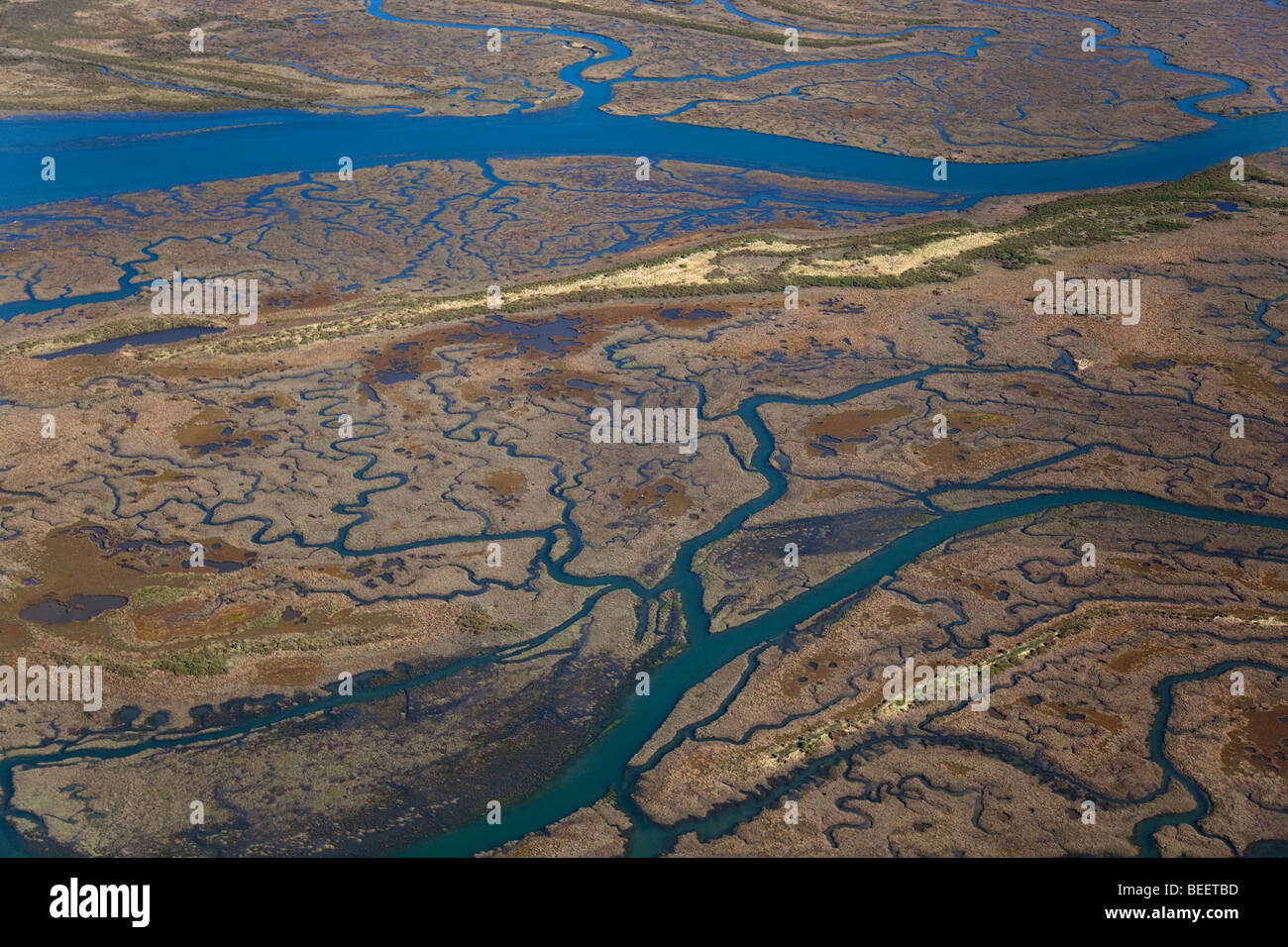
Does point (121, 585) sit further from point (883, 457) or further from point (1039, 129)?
point (1039, 129)

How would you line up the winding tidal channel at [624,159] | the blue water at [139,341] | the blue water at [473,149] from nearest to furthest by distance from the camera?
the winding tidal channel at [624,159], the blue water at [139,341], the blue water at [473,149]

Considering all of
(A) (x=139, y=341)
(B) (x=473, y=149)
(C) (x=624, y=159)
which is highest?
(B) (x=473, y=149)

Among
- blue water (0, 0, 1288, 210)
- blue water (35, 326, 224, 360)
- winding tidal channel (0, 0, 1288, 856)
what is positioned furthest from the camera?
blue water (0, 0, 1288, 210)

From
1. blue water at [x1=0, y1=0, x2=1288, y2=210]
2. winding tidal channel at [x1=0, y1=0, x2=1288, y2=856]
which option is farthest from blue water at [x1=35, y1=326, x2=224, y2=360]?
blue water at [x1=0, y1=0, x2=1288, y2=210]

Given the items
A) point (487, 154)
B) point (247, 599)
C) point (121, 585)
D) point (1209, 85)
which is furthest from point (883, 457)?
point (1209, 85)

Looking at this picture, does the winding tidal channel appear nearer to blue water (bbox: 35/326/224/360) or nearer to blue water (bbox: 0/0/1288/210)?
blue water (bbox: 0/0/1288/210)

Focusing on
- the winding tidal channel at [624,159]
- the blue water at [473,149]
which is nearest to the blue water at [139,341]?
the winding tidal channel at [624,159]

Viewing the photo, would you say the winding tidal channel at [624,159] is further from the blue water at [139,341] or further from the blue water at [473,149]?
the blue water at [139,341]

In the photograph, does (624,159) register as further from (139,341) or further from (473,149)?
(139,341)

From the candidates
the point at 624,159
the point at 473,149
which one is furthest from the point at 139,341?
the point at 624,159

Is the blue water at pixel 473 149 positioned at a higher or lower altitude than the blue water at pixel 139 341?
higher

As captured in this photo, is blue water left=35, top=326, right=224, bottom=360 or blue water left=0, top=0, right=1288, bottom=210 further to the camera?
blue water left=0, top=0, right=1288, bottom=210
